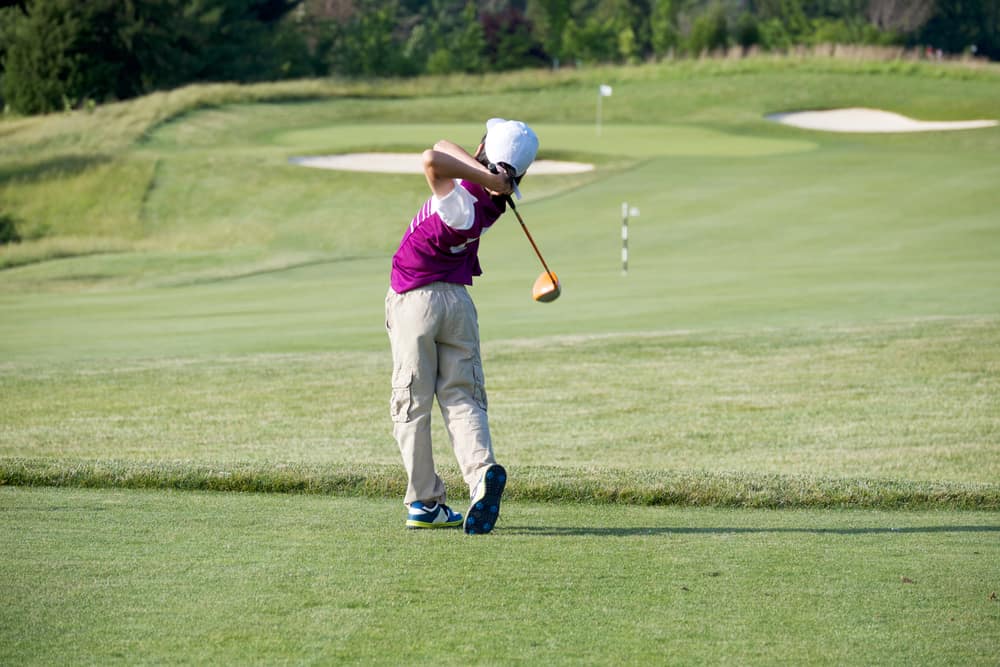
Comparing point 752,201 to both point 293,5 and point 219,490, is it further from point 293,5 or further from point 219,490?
point 293,5

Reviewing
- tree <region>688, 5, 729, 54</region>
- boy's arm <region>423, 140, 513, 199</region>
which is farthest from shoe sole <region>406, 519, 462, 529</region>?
tree <region>688, 5, 729, 54</region>

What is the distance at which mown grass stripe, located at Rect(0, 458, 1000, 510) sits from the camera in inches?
254

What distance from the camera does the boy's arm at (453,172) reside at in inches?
210

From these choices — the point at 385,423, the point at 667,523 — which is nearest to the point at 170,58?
the point at 385,423

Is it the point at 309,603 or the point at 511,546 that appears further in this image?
the point at 511,546

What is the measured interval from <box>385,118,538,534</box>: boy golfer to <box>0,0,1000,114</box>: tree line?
49.5 m

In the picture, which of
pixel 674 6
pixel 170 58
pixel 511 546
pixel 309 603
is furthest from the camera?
pixel 674 6

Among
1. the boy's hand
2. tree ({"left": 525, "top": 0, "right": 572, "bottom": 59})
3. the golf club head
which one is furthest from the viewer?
tree ({"left": 525, "top": 0, "right": 572, "bottom": 59})

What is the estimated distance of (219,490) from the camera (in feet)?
21.7

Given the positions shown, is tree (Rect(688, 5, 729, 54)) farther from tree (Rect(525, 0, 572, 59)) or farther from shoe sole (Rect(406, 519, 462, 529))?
shoe sole (Rect(406, 519, 462, 529))

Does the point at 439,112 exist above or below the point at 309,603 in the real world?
below

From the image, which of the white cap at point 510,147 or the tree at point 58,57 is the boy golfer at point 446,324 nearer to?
the white cap at point 510,147

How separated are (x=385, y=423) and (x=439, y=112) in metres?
36.2

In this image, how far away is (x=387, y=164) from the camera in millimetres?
33125
